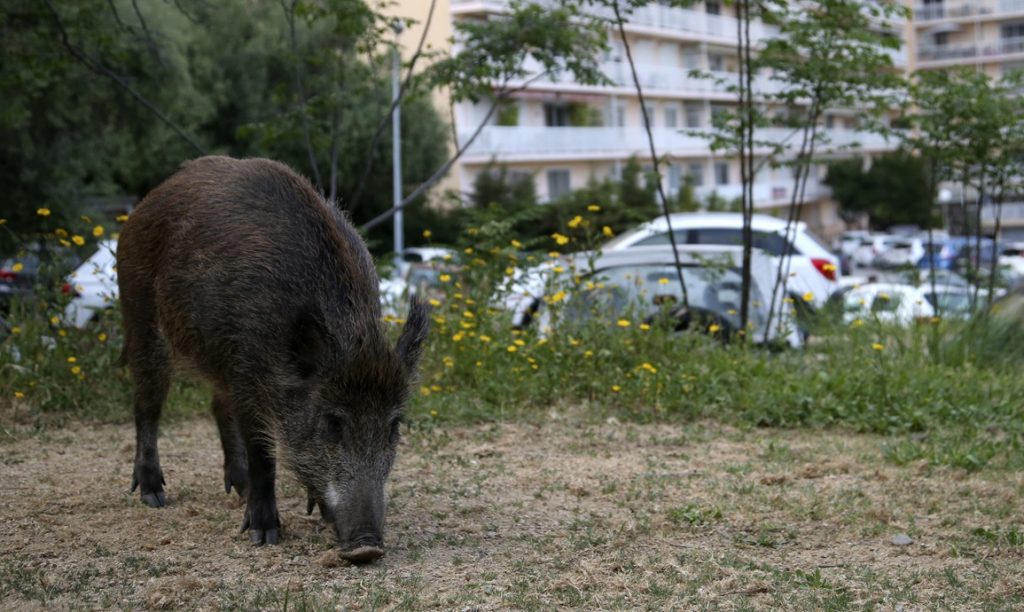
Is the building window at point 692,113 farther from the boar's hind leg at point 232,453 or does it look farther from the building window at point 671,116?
the boar's hind leg at point 232,453

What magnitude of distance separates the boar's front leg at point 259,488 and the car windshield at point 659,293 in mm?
4267

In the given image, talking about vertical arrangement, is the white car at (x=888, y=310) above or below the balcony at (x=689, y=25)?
below

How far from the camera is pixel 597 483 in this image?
6.21 m

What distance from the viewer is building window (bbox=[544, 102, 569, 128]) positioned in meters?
48.7

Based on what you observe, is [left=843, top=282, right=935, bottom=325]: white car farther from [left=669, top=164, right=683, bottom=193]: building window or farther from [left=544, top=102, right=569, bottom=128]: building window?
[left=669, top=164, right=683, bottom=193]: building window

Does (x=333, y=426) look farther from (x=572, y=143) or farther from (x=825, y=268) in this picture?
(x=572, y=143)

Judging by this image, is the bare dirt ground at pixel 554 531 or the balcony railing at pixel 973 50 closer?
the bare dirt ground at pixel 554 531

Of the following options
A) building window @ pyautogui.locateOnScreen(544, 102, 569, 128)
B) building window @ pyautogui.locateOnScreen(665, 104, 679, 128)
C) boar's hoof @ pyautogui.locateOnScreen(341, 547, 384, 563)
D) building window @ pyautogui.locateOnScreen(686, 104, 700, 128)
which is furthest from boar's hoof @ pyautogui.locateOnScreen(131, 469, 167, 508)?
building window @ pyautogui.locateOnScreen(686, 104, 700, 128)

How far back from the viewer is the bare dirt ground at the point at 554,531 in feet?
14.4

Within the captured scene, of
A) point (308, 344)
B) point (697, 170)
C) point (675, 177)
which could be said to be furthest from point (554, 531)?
point (697, 170)

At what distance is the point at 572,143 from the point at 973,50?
35.0 m

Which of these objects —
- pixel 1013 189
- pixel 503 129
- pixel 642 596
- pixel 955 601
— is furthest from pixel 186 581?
pixel 503 129

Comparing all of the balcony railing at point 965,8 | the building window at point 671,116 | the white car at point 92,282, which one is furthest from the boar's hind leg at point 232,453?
the balcony railing at point 965,8

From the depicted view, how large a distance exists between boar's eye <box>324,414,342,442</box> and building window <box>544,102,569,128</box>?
145ft
